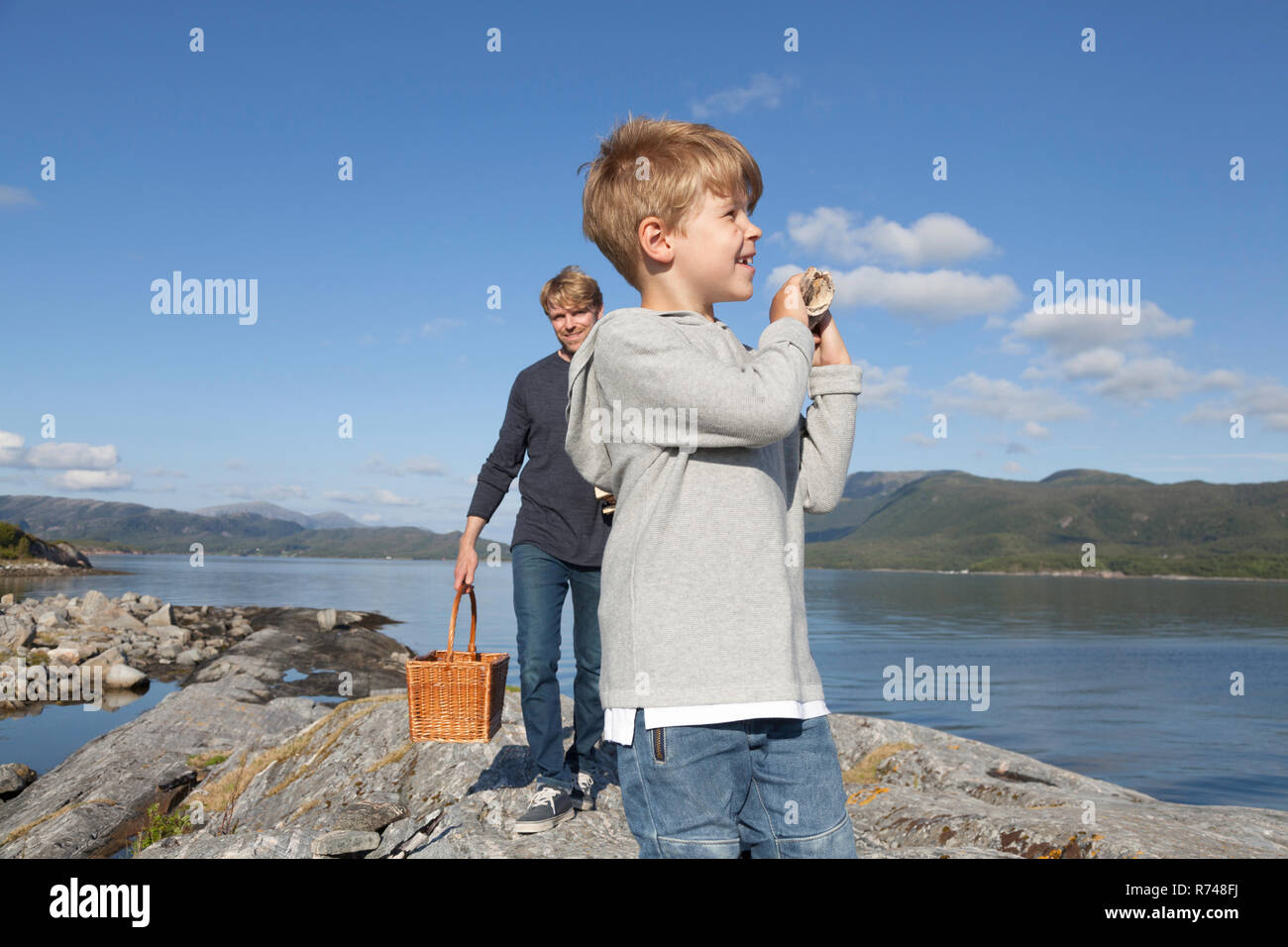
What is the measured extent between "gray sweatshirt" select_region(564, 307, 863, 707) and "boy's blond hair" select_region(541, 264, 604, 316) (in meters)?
3.54

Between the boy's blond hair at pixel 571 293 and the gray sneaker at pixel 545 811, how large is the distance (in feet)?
10.9

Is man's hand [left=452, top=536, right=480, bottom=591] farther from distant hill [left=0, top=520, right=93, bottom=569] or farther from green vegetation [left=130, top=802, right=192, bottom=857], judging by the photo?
distant hill [left=0, top=520, right=93, bottom=569]

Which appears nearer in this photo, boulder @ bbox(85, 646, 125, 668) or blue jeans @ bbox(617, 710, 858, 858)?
blue jeans @ bbox(617, 710, 858, 858)

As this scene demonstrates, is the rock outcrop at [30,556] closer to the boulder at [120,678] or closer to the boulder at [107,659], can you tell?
the boulder at [107,659]

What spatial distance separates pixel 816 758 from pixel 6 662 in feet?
91.1

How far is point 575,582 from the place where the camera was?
222 inches

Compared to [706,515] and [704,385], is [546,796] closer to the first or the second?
[706,515]

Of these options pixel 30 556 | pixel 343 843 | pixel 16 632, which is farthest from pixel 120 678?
pixel 30 556

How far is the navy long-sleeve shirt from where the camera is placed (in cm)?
558

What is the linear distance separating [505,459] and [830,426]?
4.05 m

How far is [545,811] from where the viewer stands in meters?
5.60

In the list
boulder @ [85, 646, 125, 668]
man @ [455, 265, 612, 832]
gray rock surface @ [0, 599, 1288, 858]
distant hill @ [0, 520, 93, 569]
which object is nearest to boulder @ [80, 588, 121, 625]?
boulder @ [85, 646, 125, 668]
